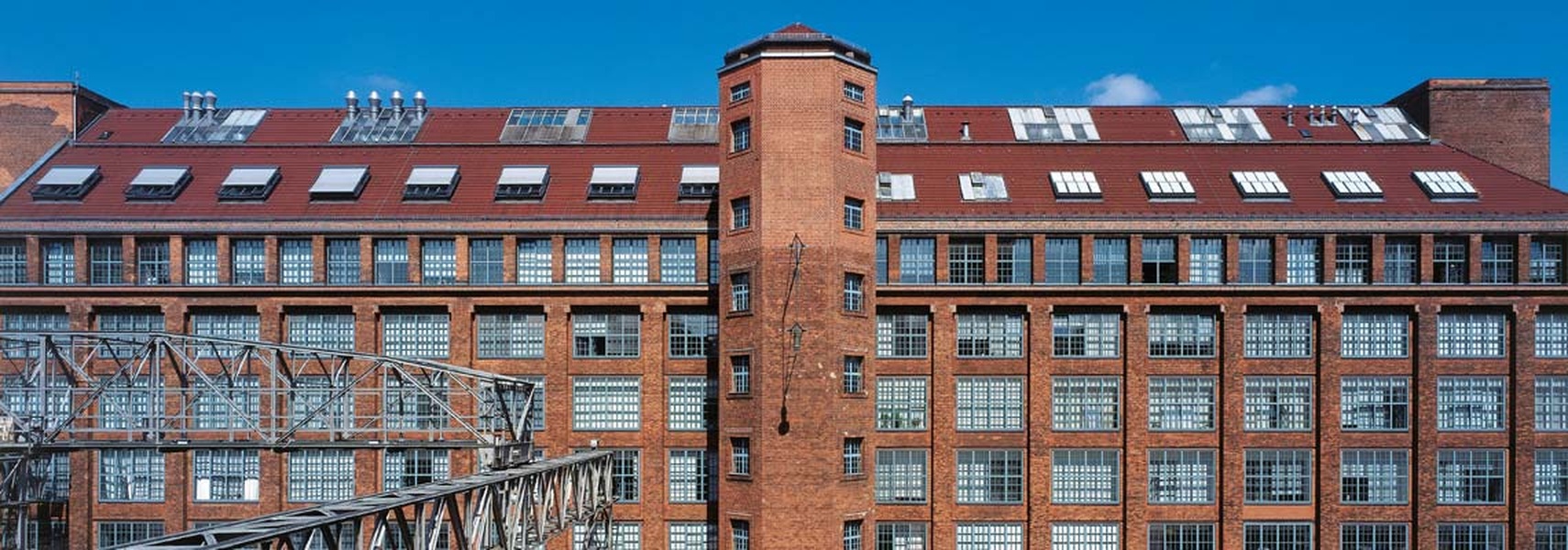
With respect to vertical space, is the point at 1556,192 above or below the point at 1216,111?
below

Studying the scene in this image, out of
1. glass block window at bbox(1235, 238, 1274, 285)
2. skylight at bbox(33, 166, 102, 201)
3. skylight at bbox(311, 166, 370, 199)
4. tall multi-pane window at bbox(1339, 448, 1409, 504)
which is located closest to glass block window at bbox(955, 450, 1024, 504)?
glass block window at bbox(1235, 238, 1274, 285)

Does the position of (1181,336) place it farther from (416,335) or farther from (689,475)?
(416,335)

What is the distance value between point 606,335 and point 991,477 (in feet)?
49.3

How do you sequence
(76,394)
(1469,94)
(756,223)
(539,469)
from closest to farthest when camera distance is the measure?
(539,469) < (756,223) < (76,394) < (1469,94)

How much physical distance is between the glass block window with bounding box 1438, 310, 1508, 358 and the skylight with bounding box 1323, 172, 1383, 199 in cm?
521

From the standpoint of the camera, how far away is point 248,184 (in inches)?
1842

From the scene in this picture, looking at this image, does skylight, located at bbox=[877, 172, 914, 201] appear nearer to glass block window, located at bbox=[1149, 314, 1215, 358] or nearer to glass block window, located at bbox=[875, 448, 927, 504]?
glass block window, located at bbox=[875, 448, 927, 504]

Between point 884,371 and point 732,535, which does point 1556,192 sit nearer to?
point 884,371

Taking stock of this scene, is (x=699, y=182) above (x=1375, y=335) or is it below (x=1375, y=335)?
above

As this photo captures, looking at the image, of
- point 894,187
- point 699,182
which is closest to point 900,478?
point 894,187

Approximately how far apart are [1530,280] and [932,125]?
23600 mm

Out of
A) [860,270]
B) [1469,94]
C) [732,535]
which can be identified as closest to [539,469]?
[732,535]

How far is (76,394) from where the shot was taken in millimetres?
43812

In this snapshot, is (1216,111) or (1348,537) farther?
(1216,111)
